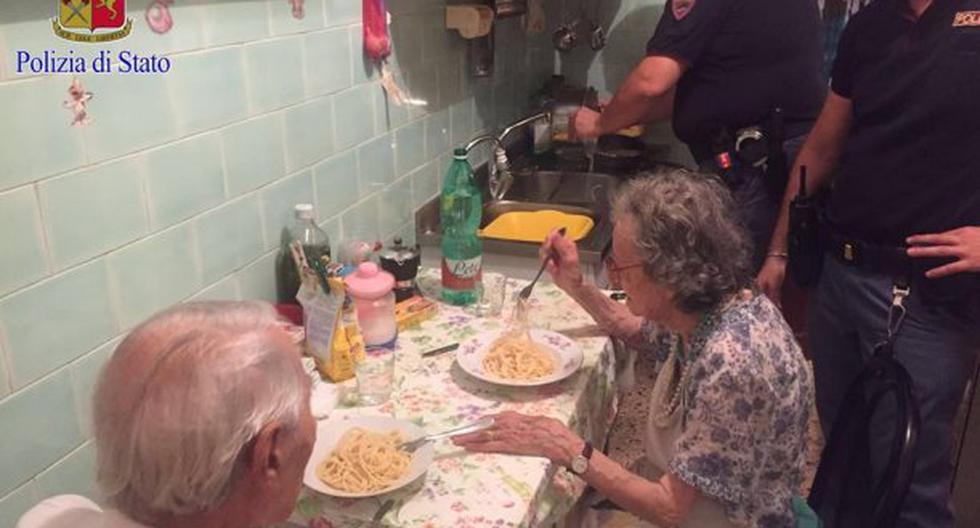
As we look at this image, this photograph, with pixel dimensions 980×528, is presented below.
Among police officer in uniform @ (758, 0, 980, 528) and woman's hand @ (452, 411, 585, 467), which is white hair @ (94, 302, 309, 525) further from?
police officer in uniform @ (758, 0, 980, 528)

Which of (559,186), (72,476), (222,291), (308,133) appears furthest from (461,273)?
(559,186)

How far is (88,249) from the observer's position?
1.20m

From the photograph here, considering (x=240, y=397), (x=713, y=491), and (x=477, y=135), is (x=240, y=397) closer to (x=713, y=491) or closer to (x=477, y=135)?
(x=713, y=491)

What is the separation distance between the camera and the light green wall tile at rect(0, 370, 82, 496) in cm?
111

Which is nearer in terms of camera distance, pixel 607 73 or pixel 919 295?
pixel 919 295

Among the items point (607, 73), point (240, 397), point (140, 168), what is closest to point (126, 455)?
point (240, 397)

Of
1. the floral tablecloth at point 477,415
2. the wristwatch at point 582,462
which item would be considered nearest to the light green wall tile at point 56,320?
the floral tablecloth at point 477,415

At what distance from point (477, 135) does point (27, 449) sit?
1844mm

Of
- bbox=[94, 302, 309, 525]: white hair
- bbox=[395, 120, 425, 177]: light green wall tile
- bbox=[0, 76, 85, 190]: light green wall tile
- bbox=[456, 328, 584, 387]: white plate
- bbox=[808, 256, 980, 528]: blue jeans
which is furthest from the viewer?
bbox=[395, 120, 425, 177]: light green wall tile

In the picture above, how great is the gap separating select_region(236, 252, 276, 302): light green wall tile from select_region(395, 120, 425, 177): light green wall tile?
586 mm

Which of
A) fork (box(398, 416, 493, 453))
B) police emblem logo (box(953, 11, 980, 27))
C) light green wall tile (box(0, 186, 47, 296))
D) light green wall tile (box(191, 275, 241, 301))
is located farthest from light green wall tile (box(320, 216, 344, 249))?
police emblem logo (box(953, 11, 980, 27))

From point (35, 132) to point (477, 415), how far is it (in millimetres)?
835

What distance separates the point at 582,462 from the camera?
1.36m

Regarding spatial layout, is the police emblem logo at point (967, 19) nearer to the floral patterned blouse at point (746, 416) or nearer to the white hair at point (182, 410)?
the floral patterned blouse at point (746, 416)
